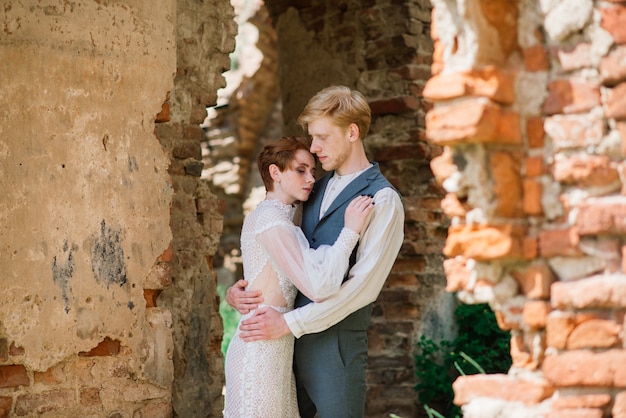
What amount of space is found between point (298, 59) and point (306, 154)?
3.44m

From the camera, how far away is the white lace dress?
11.6 feet

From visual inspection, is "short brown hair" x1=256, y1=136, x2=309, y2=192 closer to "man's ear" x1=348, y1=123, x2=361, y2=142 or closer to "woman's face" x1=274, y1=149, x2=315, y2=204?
"woman's face" x1=274, y1=149, x2=315, y2=204

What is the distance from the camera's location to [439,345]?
666 centimetres

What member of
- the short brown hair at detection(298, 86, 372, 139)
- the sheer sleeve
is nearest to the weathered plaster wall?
the sheer sleeve

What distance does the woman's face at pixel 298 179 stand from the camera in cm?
387

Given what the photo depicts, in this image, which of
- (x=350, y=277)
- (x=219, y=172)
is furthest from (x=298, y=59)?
(x=219, y=172)

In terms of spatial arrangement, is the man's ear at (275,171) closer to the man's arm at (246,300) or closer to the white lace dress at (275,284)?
the white lace dress at (275,284)

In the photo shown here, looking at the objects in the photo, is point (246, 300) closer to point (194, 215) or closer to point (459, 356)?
point (194, 215)

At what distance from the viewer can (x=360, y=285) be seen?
11.7 feet

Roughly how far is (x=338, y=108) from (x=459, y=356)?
11.0 ft

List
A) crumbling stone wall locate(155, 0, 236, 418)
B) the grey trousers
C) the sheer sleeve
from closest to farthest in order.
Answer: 1. the sheer sleeve
2. the grey trousers
3. crumbling stone wall locate(155, 0, 236, 418)

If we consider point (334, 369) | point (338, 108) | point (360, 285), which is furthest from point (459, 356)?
point (338, 108)

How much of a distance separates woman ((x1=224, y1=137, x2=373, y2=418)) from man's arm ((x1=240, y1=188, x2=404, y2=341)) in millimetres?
57

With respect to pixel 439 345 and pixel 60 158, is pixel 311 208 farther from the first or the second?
pixel 439 345
